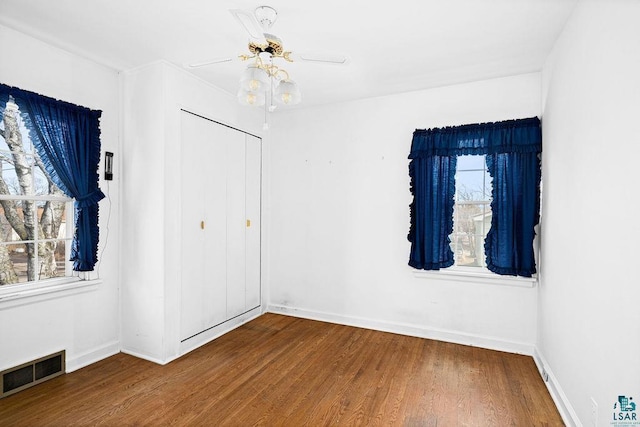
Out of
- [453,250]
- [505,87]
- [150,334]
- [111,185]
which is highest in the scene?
[505,87]

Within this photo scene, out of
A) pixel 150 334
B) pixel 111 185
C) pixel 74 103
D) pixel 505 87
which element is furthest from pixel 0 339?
pixel 505 87

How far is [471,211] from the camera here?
3.53 meters

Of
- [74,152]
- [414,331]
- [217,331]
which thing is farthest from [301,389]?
[74,152]

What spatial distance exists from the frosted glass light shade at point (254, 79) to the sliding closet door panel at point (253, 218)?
201cm

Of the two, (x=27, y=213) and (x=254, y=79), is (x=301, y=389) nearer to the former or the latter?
(x=254, y=79)

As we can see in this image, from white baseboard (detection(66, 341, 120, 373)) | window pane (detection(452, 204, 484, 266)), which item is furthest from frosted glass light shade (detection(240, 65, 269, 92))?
white baseboard (detection(66, 341, 120, 373))

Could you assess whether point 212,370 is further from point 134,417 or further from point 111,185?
point 111,185

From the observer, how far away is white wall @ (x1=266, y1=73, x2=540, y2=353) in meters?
3.33

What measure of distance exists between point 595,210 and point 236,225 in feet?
10.9

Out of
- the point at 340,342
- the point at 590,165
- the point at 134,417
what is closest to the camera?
the point at 590,165

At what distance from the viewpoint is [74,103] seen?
112 inches

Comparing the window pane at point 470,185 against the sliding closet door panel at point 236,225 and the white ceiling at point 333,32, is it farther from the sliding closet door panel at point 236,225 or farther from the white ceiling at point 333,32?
the sliding closet door panel at point 236,225

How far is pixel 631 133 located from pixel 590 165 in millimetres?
465

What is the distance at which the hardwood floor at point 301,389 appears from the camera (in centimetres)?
223
